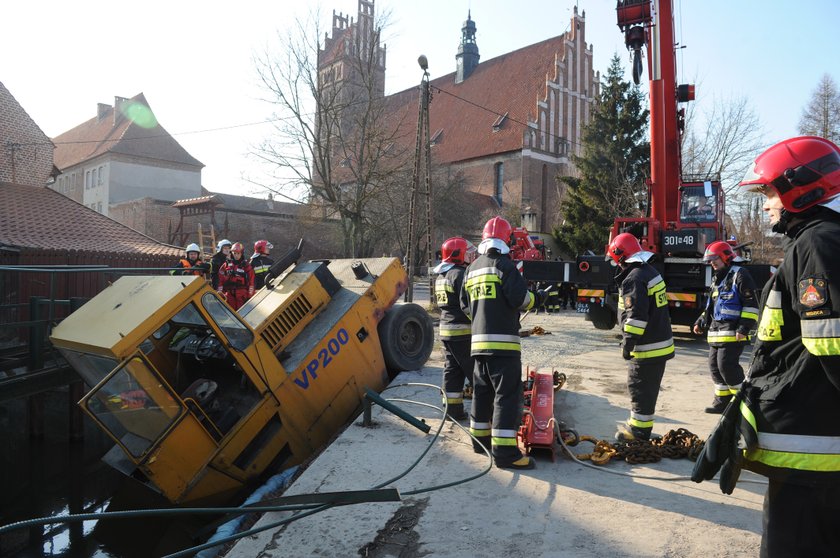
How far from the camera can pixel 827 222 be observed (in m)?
1.83

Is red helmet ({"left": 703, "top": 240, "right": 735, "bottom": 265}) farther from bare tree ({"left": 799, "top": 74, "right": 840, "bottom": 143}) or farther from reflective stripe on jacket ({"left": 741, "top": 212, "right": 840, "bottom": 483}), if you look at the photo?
bare tree ({"left": 799, "top": 74, "right": 840, "bottom": 143})

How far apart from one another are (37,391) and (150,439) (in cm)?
283

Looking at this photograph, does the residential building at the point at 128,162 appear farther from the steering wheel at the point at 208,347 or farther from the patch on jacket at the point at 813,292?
the patch on jacket at the point at 813,292

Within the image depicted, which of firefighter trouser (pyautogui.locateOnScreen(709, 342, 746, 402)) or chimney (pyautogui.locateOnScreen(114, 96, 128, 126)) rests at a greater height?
chimney (pyautogui.locateOnScreen(114, 96, 128, 126))

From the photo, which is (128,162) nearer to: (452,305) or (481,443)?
(452,305)

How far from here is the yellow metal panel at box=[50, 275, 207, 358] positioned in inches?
151

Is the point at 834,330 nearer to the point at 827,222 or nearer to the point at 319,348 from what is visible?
the point at 827,222

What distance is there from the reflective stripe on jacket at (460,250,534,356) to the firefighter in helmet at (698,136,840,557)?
2297 mm

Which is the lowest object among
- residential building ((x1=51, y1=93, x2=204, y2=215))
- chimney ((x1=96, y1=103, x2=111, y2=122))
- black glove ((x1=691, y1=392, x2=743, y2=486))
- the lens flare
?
black glove ((x1=691, y1=392, x2=743, y2=486))

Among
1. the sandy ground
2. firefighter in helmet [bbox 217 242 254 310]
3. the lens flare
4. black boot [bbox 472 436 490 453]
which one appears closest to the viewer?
the sandy ground

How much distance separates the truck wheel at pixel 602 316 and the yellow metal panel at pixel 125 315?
7841mm

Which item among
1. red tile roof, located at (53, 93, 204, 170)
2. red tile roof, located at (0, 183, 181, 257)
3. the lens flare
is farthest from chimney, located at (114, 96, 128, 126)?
red tile roof, located at (0, 183, 181, 257)

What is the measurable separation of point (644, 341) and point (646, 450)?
0.89 metres

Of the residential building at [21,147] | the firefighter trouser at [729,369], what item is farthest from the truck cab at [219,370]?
the residential building at [21,147]
